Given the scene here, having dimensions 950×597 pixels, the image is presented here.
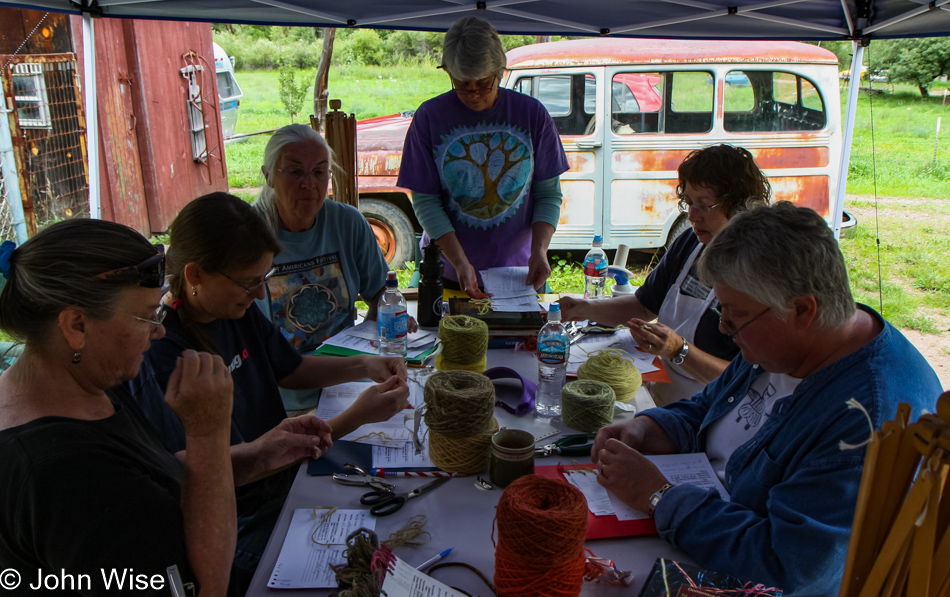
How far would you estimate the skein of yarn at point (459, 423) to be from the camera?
1.68 metres

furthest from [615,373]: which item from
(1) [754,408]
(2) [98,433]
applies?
(2) [98,433]

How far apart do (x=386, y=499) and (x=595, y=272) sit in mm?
1991

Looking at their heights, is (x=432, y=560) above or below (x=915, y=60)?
below

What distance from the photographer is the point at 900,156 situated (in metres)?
11.3

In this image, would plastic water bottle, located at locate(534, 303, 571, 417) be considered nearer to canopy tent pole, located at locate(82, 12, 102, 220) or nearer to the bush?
canopy tent pole, located at locate(82, 12, 102, 220)

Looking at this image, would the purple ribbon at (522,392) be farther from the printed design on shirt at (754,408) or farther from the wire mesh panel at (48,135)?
the wire mesh panel at (48,135)

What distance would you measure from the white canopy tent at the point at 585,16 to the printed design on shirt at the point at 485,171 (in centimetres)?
114

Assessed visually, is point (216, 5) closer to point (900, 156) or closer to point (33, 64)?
point (33, 64)

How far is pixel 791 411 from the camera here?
149 cm

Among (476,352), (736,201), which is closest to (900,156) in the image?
(736,201)

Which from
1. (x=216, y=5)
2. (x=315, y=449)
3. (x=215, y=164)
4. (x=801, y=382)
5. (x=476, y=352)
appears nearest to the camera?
(x=801, y=382)

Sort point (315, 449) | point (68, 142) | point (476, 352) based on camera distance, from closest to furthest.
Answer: point (315, 449)
point (476, 352)
point (68, 142)

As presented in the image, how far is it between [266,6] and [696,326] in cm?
329

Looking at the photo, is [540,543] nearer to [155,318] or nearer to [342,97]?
[155,318]
